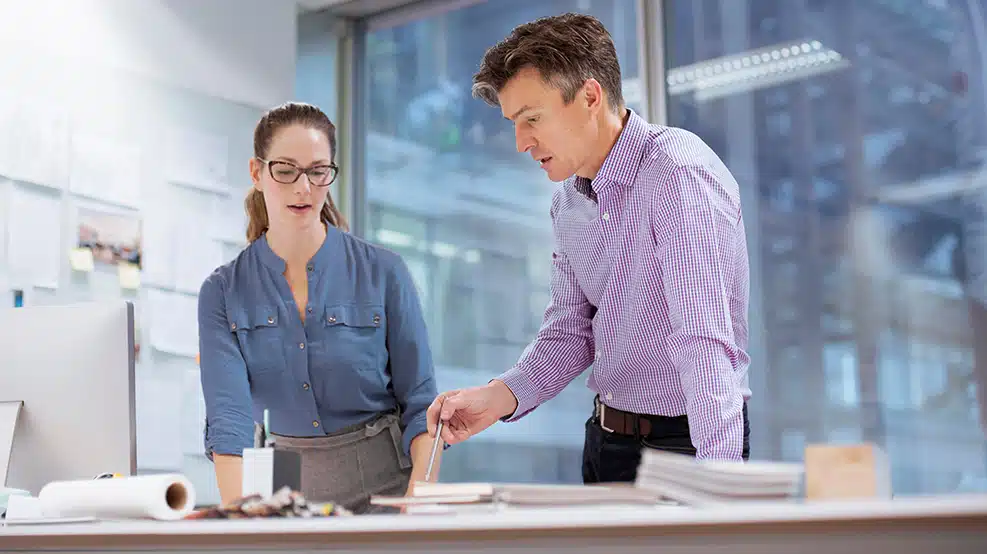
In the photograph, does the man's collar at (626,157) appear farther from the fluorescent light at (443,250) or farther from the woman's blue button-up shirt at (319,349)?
the fluorescent light at (443,250)

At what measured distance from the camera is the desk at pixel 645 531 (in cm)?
69

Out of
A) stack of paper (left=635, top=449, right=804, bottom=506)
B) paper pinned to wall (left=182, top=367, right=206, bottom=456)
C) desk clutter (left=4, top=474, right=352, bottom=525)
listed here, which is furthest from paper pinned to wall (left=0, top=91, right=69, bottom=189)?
stack of paper (left=635, top=449, right=804, bottom=506)

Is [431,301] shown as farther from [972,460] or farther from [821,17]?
[972,460]

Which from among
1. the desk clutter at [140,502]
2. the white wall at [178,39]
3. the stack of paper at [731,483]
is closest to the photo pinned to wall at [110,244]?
the white wall at [178,39]

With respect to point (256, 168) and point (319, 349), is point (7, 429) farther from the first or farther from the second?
point (256, 168)

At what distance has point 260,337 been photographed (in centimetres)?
202

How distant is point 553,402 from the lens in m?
3.83

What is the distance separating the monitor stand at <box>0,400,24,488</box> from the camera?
5.52 feet

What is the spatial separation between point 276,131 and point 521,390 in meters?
0.79

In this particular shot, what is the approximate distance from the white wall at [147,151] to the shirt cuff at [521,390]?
1891 millimetres

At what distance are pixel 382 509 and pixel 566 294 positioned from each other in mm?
558

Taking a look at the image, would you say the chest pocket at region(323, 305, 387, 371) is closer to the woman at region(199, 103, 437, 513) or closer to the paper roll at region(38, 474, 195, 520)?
the woman at region(199, 103, 437, 513)

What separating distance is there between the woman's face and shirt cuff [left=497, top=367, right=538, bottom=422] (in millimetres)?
570

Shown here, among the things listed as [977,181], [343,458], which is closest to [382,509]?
[343,458]
